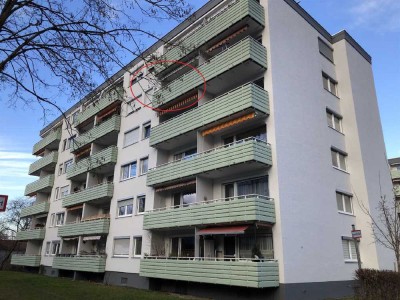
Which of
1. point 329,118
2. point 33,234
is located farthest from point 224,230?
point 33,234

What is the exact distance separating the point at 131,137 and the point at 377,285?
1960 centimetres

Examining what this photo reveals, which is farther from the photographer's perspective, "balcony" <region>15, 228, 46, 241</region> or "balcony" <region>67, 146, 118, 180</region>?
"balcony" <region>15, 228, 46, 241</region>

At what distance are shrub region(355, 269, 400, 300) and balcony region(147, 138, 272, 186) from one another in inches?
235

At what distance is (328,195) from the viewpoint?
61.4ft

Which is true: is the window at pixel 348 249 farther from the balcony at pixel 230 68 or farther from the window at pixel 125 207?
the window at pixel 125 207

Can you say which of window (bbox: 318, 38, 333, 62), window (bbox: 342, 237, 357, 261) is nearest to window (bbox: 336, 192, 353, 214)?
window (bbox: 342, 237, 357, 261)

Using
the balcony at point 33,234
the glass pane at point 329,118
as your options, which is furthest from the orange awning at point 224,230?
the balcony at point 33,234

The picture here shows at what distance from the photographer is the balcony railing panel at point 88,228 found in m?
25.6

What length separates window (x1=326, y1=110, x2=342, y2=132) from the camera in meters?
21.6

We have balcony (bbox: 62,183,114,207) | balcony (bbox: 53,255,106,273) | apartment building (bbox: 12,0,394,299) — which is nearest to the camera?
apartment building (bbox: 12,0,394,299)

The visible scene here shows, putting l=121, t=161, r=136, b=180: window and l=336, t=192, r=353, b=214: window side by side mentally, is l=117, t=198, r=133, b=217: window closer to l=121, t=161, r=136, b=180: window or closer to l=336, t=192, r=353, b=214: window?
l=121, t=161, r=136, b=180: window

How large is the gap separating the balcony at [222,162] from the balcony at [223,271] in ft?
14.0

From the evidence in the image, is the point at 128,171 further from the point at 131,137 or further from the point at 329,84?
the point at 329,84

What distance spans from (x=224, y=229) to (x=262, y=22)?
10971mm
